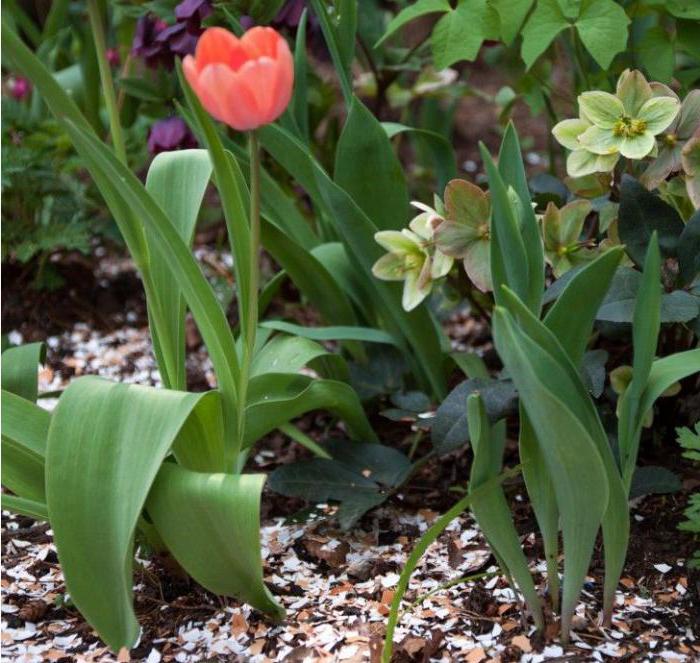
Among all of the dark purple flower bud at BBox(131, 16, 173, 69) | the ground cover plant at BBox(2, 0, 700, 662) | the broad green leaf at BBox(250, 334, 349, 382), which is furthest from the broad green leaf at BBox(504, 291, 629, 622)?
the dark purple flower bud at BBox(131, 16, 173, 69)

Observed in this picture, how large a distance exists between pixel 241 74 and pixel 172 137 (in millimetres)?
938

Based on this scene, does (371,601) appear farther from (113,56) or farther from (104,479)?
(113,56)

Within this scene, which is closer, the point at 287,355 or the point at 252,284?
the point at 252,284

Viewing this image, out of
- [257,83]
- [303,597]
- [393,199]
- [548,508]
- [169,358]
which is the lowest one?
[303,597]

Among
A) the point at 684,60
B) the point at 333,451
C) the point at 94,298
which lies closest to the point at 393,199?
the point at 333,451

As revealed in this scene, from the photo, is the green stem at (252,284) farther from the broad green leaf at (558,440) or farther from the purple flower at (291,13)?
the purple flower at (291,13)

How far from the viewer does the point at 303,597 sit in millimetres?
1376

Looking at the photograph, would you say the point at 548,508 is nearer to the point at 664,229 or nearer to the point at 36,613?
the point at 664,229

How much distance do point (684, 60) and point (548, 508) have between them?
2.49 m

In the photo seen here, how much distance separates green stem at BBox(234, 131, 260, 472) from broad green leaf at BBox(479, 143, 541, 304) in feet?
0.77

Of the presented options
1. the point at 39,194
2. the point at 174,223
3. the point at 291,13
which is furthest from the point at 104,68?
the point at 39,194

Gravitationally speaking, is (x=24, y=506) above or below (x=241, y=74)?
below

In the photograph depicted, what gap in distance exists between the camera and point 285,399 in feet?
4.60

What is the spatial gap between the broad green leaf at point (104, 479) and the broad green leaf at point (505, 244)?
37 cm
